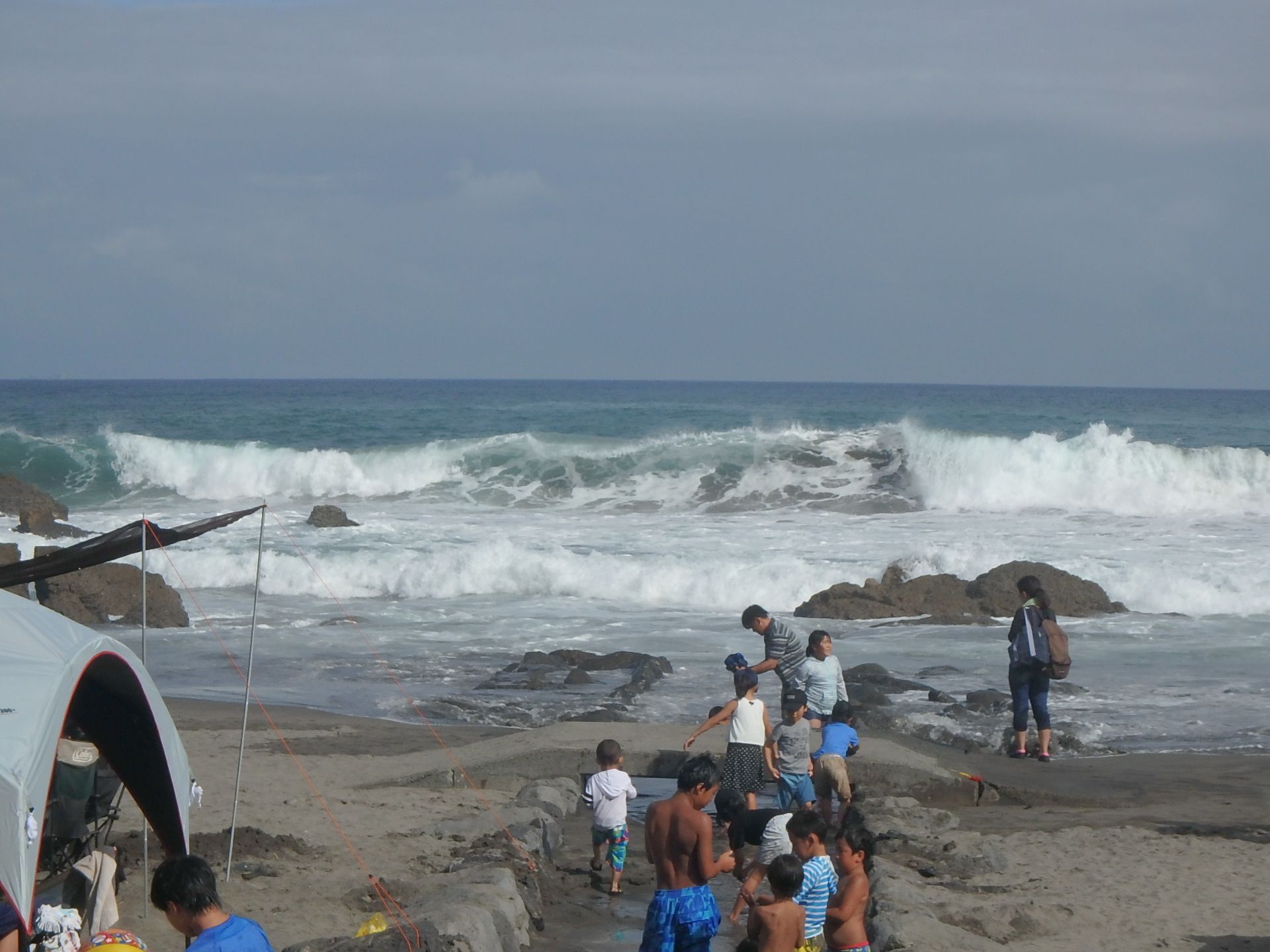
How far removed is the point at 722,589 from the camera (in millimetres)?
21375

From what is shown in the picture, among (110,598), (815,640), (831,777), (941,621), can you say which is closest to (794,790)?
(831,777)

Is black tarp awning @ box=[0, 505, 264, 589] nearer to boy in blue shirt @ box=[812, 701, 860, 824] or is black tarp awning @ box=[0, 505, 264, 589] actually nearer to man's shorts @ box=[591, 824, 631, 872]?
man's shorts @ box=[591, 824, 631, 872]

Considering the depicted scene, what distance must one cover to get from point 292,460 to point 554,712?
2869cm

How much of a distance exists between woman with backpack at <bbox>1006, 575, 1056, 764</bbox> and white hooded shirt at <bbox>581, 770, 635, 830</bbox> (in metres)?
4.27

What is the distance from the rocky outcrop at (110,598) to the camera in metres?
17.8

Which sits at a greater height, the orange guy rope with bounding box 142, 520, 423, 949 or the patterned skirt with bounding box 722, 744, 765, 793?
the patterned skirt with bounding box 722, 744, 765, 793

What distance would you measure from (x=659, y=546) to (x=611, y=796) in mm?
18016

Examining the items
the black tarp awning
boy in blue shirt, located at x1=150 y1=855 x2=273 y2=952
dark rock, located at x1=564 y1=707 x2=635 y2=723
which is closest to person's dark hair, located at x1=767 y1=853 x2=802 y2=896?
boy in blue shirt, located at x1=150 y1=855 x2=273 y2=952

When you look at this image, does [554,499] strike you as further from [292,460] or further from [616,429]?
[616,429]

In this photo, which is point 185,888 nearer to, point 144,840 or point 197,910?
point 197,910

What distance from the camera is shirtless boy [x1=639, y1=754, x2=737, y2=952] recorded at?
5.51 meters

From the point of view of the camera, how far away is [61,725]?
5891mm

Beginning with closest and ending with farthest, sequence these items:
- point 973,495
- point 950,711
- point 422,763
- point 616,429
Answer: point 422,763, point 950,711, point 973,495, point 616,429

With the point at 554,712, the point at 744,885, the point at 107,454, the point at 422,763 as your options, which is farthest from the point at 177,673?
the point at 107,454
